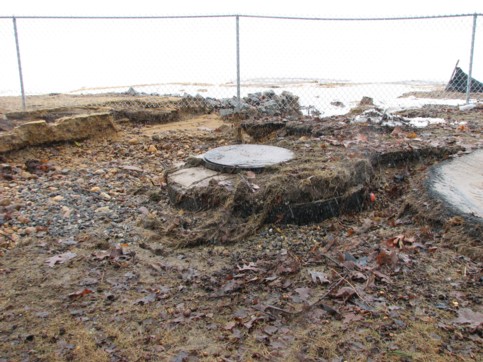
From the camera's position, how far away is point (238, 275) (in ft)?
11.0

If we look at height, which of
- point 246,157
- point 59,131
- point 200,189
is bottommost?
point 200,189

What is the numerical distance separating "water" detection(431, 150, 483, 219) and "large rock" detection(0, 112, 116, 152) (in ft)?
15.9

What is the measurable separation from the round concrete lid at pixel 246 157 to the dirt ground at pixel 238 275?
0.22 meters

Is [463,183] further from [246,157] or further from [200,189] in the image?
[200,189]

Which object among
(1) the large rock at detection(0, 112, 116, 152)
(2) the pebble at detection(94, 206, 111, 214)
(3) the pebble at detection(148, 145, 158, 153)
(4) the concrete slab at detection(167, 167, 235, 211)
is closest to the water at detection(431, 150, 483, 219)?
(4) the concrete slab at detection(167, 167, 235, 211)

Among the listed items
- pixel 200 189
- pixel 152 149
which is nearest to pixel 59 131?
pixel 152 149

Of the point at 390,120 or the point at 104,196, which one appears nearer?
the point at 104,196

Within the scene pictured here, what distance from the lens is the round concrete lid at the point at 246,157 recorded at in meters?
4.65

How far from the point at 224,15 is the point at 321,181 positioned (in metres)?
4.43

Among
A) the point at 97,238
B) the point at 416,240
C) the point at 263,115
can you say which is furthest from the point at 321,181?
the point at 263,115

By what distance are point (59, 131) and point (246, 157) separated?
306 centimetres

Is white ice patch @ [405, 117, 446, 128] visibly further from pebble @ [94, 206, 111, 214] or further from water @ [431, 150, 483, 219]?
pebble @ [94, 206, 111, 214]

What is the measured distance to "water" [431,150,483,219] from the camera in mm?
3744

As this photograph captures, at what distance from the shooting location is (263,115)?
25.7ft
